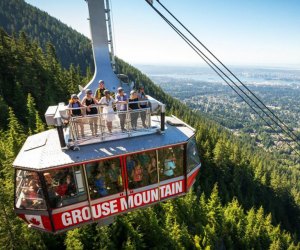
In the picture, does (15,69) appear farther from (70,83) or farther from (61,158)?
(61,158)

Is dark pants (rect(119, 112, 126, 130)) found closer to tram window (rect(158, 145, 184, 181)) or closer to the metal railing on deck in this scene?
the metal railing on deck

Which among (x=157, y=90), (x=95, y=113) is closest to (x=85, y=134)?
(x=95, y=113)

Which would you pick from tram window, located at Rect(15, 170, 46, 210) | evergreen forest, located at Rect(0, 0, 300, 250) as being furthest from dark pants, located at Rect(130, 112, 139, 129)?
evergreen forest, located at Rect(0, 0, 300, 250)

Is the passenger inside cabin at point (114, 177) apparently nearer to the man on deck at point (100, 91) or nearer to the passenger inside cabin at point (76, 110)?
the passenger inside cabin at point (76, 110)

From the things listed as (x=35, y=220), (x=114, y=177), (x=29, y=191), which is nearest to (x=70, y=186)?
(x=29, y=191)

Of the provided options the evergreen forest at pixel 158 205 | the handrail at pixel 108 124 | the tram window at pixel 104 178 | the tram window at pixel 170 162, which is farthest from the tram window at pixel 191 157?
the evergreen forest at pixel 158 205
